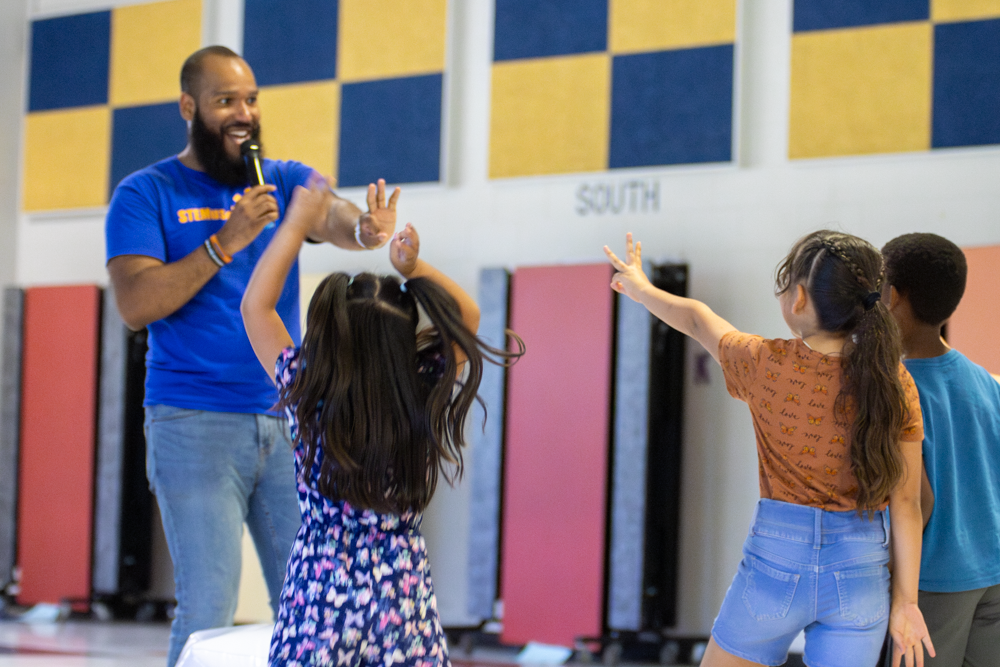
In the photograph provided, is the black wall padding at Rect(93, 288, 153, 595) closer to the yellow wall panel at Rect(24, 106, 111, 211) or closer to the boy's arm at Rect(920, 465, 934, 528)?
the yellow wall panel at Rect(24, 106, 111, 211)

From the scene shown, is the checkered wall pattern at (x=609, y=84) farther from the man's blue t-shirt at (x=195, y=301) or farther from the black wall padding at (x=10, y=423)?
the black wall padding at (x=10, y=423)

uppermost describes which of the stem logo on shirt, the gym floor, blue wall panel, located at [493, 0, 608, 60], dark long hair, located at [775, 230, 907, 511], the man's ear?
blue wall panel, located at [493, 0, 608, 60]

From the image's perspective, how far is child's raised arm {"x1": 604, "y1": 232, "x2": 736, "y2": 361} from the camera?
1752 millimetres

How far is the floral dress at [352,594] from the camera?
4.70 ft

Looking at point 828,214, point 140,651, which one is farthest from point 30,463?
point 828,214

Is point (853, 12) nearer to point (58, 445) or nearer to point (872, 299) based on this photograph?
point (872, 299)

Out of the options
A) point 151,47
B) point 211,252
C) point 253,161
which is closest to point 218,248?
point 211,252

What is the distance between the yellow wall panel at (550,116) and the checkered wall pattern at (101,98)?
1.58 meters

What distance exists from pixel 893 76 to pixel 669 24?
2.82 ft

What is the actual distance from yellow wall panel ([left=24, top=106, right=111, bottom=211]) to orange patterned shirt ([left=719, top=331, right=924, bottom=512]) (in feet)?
13.2

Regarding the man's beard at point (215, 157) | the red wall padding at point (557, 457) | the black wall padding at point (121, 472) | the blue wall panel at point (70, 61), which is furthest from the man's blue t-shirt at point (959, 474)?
the blue wall panel at point (70, 61)

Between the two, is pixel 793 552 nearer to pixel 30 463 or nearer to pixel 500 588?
pixel 500 588

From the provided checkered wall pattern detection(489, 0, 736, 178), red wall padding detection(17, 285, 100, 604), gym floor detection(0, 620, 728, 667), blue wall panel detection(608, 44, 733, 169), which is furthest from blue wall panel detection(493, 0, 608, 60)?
gym floor detection(0, 620, 728, 667)

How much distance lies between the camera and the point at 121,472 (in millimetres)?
4328
